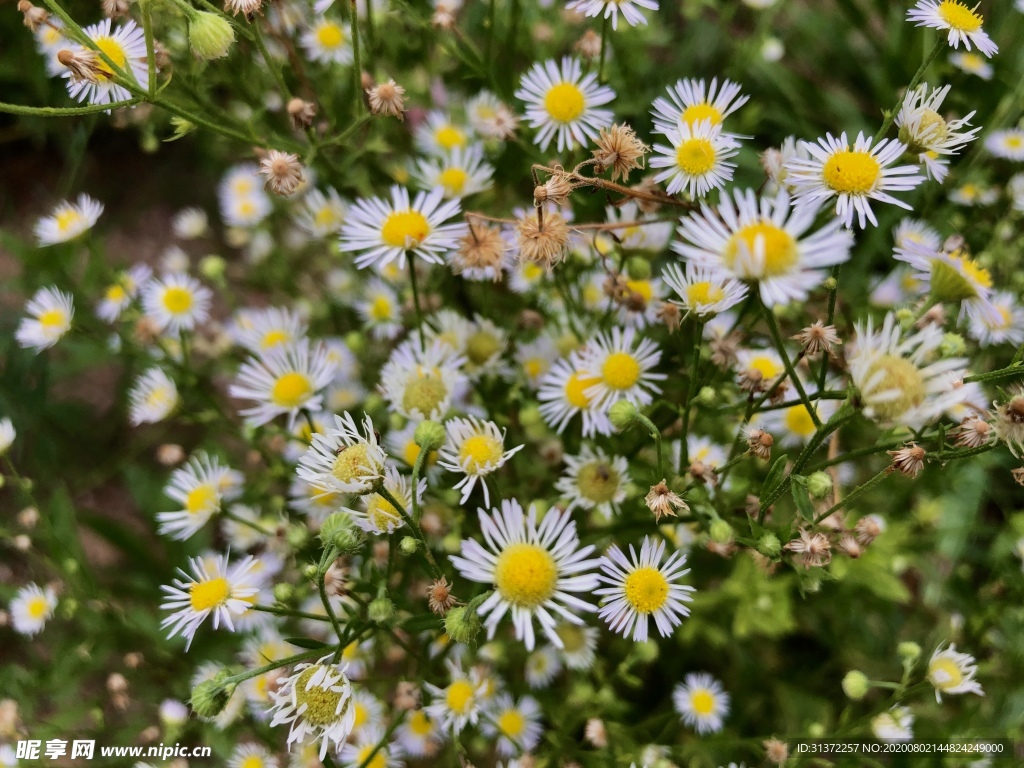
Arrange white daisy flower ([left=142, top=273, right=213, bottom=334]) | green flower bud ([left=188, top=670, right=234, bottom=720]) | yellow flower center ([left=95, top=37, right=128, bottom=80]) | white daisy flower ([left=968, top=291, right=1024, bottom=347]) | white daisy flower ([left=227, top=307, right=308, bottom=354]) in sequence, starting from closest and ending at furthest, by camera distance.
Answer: green flower bud ([left=188, top=670, right=234, bottom=720])
yellow flower center ([left=95, top=37, right=128, bottom=80])
white daisy flower ([left=968, top=291, right=1024, bottom=347])
white daisy flower ([left=227, top=307, right=308, bottom=354])
white daisy flower ([left=142, top=273, right=213, bottom=334])

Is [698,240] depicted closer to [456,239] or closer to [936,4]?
[456,239]

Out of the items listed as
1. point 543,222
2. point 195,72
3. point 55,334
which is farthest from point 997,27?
point 55,334

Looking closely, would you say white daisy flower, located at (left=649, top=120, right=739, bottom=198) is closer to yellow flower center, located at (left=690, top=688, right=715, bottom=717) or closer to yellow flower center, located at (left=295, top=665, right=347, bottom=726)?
yellow flower center, located at (left=295, top=665, right=347, bottom=726)

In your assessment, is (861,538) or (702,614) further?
(702,614)

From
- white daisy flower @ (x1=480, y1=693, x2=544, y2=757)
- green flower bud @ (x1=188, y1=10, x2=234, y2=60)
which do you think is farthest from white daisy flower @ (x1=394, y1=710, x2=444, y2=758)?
green flower bud @ (x1=188, y1=10, x2=234, y2=60)

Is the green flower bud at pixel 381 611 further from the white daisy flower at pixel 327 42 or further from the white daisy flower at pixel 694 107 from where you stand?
the white daisy flower at pixel 327 42

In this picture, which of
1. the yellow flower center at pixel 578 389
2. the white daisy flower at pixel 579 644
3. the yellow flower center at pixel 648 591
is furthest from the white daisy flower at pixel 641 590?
the white daisy flower at pixel 579 644
